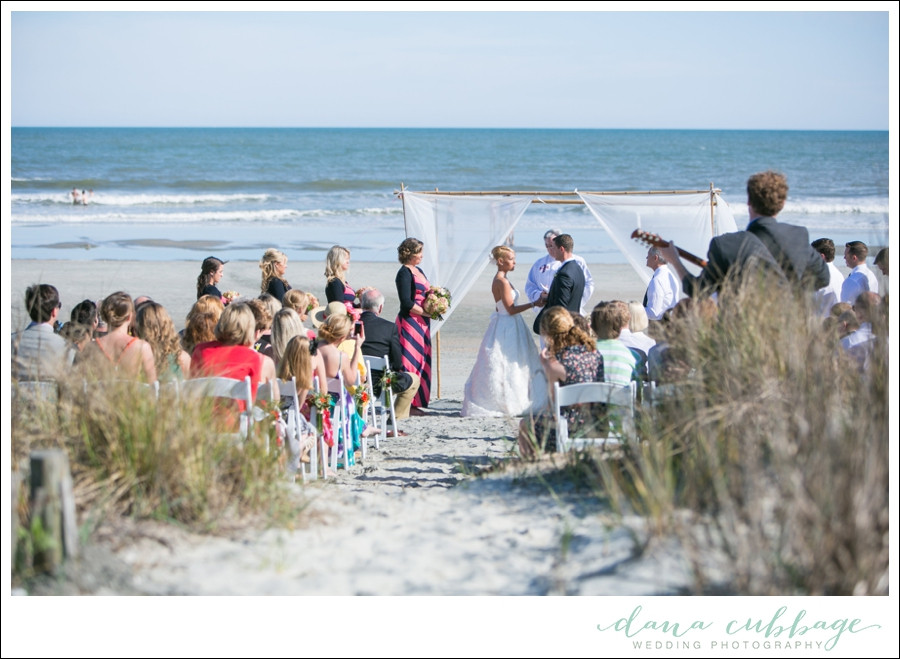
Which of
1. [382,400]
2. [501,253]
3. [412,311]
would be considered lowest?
[382,400]

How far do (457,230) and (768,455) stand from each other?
548 centimetres

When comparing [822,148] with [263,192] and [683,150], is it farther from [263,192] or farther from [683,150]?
[263,192]

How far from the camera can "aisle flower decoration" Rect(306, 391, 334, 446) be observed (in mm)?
6379

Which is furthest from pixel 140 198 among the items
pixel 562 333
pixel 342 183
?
pixel 562 333

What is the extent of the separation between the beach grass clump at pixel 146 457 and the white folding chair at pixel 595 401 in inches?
66.2

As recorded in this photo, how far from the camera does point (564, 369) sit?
237 inches

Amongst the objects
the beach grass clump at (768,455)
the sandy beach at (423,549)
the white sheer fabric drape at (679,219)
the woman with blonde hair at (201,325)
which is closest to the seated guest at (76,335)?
the woman with blonde hair at (201,325)

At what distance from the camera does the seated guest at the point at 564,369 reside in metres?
5.85

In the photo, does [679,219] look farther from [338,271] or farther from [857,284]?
[338,271]

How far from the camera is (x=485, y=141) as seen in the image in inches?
2817

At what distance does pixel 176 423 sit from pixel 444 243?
539 centimetres

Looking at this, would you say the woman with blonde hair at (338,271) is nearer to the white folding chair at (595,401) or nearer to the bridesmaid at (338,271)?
the bridesmaid at (338,271)

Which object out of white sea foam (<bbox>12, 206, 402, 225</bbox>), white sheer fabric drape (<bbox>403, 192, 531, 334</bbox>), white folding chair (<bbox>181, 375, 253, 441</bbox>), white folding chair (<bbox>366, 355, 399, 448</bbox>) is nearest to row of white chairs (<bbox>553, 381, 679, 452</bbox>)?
white folding chair (<bbox>181, 375, 253, 441</bbox>)

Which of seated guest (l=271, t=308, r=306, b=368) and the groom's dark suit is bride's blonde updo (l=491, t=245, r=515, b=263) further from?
seated guest (l=271, t=308, r=306, b=368)
